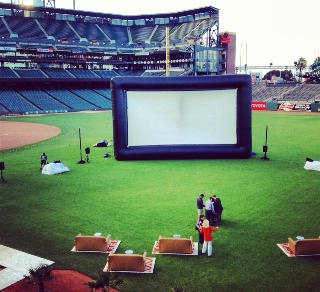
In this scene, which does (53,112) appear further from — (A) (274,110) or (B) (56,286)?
(B) (56,286)

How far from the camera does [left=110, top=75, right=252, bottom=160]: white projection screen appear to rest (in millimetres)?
21766

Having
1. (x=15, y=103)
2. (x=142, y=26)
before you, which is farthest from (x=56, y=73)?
(x=142, y=26)

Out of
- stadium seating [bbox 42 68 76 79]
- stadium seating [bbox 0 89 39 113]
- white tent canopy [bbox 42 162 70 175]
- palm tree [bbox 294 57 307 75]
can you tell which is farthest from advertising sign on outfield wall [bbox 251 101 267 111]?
palm tree [bbox 294 57 307 75]

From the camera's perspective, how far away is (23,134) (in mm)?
37031

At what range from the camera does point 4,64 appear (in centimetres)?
6931

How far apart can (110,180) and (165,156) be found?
5.23 m

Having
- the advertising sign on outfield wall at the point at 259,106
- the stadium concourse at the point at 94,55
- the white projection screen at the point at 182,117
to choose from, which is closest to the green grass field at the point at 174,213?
the white projection screen at the point at 182,117

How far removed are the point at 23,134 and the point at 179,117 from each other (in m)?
22.3

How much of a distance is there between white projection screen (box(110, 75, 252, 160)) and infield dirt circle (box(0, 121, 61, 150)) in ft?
44.9

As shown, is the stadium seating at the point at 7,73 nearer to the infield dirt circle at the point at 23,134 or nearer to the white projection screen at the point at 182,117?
the infield dirt circle at the point at 23,134

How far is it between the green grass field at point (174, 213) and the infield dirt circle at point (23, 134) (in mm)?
8265

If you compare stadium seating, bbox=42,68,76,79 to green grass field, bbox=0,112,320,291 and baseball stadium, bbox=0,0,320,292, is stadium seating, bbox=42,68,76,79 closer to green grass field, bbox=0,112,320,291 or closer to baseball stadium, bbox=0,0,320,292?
baseball stadium, bbox=0,0,320,292

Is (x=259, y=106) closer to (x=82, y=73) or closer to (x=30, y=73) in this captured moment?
(x=82, y=73)

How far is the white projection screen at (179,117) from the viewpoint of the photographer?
71.4 ft
